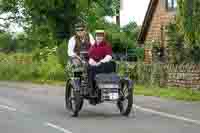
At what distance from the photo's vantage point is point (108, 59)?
15.6 meters

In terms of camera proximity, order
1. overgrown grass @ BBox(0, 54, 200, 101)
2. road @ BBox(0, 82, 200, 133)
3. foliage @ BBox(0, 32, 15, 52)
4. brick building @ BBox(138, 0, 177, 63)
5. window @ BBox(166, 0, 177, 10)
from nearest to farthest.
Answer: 1. road @ BBox(0, 82, 200, 133)
2. overgrown grass @ BBox(0, 54, 200, 101)
3. window @ BBox(166, 0, 177, 10)
4. brick building @ BBox(138, 0, 177, 63)
5. foliage @ BBox(0, 32, 15, 52)

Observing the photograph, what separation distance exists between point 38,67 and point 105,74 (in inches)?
722

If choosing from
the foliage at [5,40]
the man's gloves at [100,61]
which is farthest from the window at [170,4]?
the man's gloves at [100,61]

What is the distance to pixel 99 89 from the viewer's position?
50.9 feet

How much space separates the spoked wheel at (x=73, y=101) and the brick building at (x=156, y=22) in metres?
14.2

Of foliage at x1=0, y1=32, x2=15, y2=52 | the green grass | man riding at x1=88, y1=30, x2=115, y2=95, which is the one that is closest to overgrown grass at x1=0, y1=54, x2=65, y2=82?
foliage at x1=0, y1=32, x2=15, y2=52

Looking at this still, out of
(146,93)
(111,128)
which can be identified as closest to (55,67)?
(146,93)

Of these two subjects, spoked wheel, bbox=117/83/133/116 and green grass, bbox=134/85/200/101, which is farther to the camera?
green grass, bbox=134/85/200/101

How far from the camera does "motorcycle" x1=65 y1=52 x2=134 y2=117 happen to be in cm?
1540

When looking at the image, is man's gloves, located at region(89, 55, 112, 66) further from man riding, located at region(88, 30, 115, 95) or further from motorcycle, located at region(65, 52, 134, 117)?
motorcycle, located at region(65, 52, 134, 117)

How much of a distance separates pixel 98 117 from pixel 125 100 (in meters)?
0.69

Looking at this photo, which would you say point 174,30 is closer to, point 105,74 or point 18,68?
point 18,68

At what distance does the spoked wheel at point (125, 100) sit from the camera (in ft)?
50.6

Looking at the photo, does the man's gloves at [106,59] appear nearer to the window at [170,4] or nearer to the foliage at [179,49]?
the foliage at [179,49]
